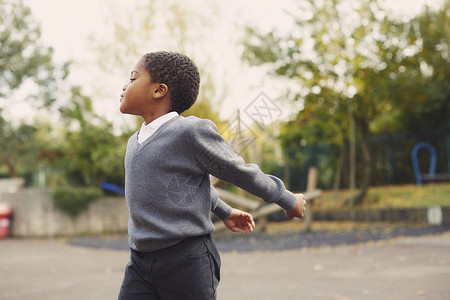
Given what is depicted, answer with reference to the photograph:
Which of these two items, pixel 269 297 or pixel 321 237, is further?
pixel 321 237

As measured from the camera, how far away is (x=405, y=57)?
1241 centimetres

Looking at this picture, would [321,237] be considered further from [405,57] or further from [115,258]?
[405,57]

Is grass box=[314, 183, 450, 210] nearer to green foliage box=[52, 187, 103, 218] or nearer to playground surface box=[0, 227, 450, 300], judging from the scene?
playground surface box=[0, 227, 450, 300]

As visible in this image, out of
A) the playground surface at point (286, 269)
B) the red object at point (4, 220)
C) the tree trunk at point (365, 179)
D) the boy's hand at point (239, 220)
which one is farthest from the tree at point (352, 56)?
the boy's hand at point (239, 220)

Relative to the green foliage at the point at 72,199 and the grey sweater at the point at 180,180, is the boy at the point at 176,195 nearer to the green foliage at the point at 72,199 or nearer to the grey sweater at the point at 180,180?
the grey sweater at the point at 180,180

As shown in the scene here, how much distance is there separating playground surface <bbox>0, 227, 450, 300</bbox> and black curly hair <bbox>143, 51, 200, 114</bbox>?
3.13 metres

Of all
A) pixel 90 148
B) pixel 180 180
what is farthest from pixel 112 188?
pixel 180 180

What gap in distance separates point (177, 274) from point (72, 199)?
11324 mm

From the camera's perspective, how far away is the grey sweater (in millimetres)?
1976

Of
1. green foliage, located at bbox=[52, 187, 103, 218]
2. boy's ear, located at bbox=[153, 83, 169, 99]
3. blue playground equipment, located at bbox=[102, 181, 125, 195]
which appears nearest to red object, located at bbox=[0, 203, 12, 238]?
green foliage, located at bbox=[52, 187, 103, 218]

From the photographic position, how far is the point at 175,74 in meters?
2.11

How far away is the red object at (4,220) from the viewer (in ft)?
41.3

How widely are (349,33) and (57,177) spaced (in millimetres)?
8631

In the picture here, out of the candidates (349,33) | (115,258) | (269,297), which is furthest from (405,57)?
(269,297)
